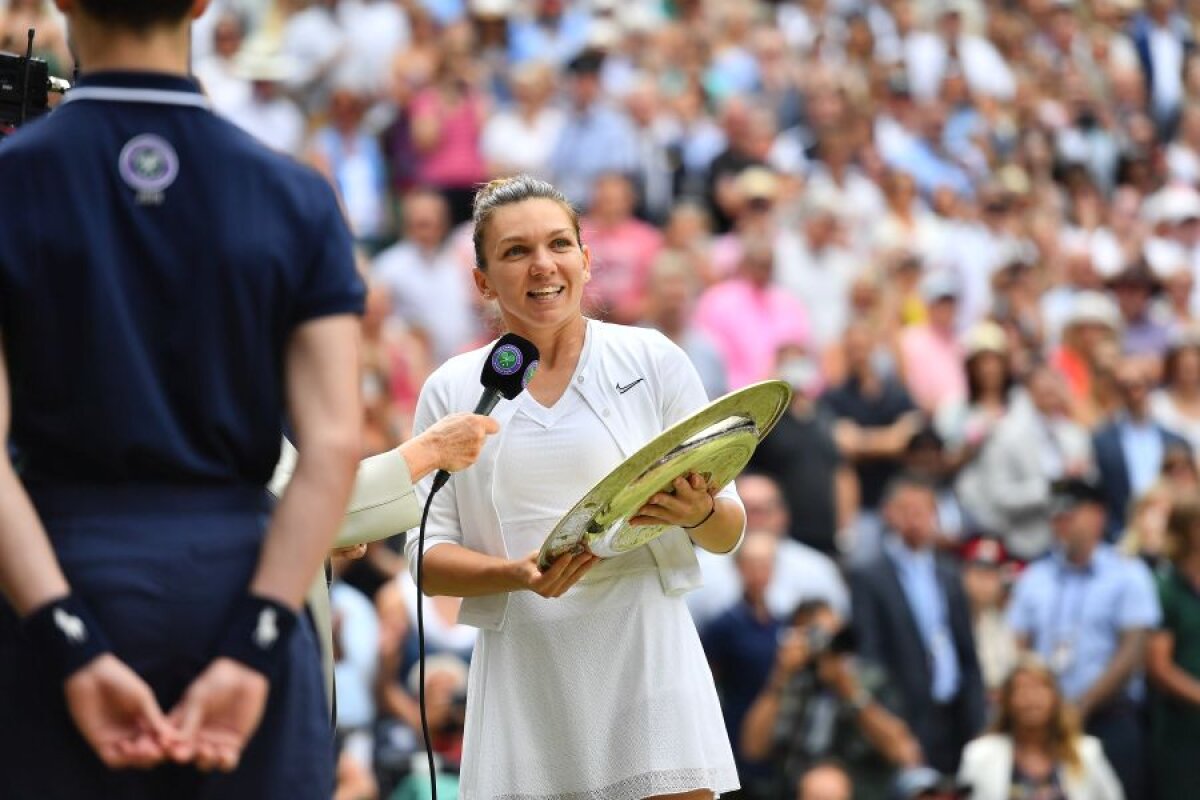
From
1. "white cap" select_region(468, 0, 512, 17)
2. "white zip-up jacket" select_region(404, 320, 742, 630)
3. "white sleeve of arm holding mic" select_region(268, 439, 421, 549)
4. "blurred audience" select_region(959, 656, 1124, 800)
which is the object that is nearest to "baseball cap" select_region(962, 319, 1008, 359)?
"blurred audience" select_region(959, 656, 1124, 800)

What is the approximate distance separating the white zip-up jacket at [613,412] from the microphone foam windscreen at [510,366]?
26 centimetres

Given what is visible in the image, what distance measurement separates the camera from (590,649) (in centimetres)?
521

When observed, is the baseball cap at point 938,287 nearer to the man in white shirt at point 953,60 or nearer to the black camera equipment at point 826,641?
the man in white shirt at point 953,60

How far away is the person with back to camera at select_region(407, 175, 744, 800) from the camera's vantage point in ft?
17.0

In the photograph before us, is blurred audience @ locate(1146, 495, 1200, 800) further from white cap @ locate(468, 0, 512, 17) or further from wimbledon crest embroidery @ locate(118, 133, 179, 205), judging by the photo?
wimbledon crest embroidery @ locate(118, 133, 179, 205)

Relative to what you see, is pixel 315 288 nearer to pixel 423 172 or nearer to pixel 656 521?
pixel 656 521

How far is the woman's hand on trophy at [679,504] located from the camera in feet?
15.9

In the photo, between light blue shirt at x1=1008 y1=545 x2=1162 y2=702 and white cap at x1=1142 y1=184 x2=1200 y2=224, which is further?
white cap at x1=1142 y1=184 x2=1200 y2=224

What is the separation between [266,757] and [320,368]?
1.89 feet

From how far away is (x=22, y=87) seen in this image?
4816mm

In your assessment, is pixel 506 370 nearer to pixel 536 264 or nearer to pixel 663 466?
pixel 536 264

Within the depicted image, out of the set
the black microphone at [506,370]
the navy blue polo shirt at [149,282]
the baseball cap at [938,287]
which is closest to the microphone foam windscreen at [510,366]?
the black microphone at [506,370]

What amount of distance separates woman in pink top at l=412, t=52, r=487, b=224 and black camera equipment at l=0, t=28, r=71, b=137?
10397mm

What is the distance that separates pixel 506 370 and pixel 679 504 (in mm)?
481
